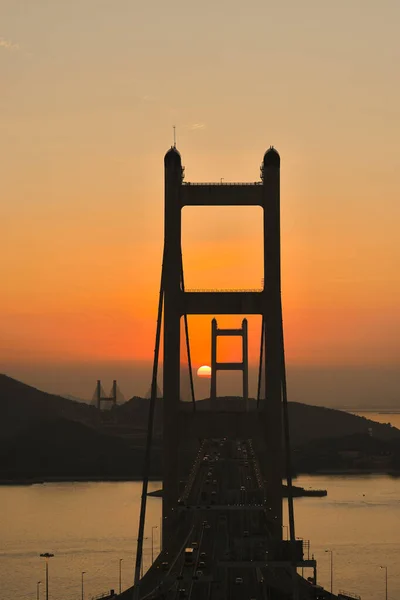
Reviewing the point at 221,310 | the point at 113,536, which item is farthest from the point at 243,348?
the point at 221,310

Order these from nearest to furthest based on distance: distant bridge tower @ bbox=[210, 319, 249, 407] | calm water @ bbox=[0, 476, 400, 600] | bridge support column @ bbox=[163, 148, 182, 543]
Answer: bridge support column @ bbox=[163, 148, 182, 543] → calm water @ bbox=[0, 476, 400, 600] → distant bridge tower @ bbox=[210, 319, 249, 407]

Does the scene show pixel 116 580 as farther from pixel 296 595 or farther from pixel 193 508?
pixel 296 595

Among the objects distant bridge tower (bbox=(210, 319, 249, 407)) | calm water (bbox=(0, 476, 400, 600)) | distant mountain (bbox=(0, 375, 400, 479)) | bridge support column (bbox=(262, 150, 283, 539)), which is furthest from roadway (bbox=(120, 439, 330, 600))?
distant mountain (bbox=(0, 375, 400, 479))

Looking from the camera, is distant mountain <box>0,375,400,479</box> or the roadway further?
distant mountain <box>0,375,400,479</box>

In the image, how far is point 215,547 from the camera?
3156cm

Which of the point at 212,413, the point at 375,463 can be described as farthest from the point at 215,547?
the point at 375,463

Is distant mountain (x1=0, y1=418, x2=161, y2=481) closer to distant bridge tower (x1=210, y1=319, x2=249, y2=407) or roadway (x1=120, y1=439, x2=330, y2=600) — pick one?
distant bridge tower (x1=210, y1=319, x2=249, y2=407)

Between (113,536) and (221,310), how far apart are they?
26366 mm

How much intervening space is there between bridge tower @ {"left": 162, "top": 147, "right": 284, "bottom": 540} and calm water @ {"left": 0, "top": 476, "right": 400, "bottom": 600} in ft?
28.1

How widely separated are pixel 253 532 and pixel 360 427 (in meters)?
143

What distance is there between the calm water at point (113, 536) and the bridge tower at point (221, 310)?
8562mm

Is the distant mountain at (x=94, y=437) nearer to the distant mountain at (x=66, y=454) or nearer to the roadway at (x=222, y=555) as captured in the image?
the distant mountain at (x=66, y=454)

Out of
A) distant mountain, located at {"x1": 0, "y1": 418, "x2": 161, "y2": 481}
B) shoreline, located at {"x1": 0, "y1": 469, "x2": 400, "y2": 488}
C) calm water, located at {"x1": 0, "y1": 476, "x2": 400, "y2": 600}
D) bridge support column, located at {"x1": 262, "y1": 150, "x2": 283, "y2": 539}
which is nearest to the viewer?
bridge support column, located at {"x1": 262, "y1": 150, "x2": 283, "y2": 539}

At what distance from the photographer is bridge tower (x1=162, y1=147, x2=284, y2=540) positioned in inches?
1284
